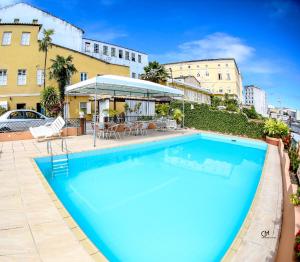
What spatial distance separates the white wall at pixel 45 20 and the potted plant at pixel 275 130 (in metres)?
27.8

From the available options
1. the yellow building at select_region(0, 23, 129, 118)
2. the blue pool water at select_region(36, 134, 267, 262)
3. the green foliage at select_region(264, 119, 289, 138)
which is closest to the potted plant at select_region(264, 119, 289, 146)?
the green foliage at select_region(264, 119, 289, 138)

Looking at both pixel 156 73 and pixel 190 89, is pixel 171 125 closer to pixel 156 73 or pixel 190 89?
pixel 156 73

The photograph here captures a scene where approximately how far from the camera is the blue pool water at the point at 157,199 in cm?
411

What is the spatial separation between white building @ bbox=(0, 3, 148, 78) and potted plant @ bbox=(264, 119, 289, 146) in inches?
1005

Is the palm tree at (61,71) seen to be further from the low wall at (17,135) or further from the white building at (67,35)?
the low wall at (17,135)

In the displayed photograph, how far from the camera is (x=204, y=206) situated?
573 cm

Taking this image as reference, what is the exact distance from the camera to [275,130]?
46.6ft

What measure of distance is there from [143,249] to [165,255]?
0.43 m

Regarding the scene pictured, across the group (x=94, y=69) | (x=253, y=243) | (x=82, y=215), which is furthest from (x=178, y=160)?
(x=94, y=69)

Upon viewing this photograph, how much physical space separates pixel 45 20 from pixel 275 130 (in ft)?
99.1

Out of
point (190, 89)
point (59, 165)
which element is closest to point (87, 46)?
point (190, 89)

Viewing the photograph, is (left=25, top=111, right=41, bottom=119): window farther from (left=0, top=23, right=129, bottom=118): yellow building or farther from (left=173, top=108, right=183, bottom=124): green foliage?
(left=173, top=108, right=183, bottom=124): green foliage

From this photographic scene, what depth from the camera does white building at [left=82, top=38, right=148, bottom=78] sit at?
35.4 meters

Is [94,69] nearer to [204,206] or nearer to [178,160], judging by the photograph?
[178,160]
